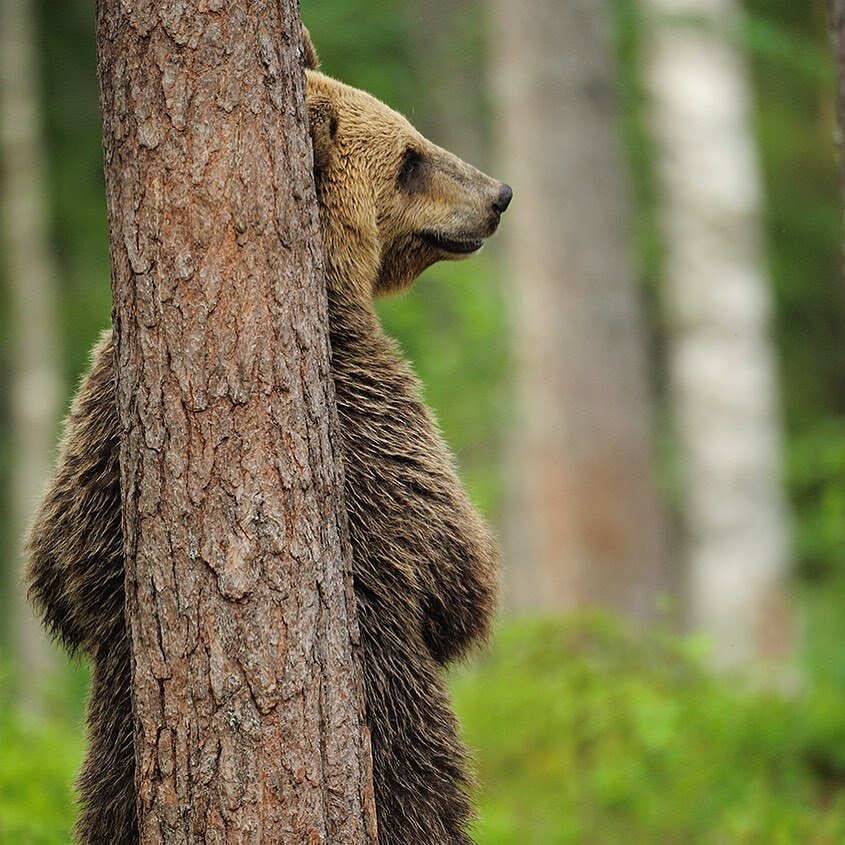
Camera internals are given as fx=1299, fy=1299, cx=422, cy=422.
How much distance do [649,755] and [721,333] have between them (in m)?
5.14

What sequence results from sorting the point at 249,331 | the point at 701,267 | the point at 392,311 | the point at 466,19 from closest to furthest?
the point at 249,331, the point at 701,267, the point at 392,311, the point at 466,19

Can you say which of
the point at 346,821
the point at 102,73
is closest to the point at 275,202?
the point at 102,73

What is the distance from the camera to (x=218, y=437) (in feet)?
9.16

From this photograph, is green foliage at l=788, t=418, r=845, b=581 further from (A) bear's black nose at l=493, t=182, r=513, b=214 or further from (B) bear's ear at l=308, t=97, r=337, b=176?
(B) bear's ear at l=308, t=97, r=337, b=176

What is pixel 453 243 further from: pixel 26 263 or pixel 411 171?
pixel 26 263

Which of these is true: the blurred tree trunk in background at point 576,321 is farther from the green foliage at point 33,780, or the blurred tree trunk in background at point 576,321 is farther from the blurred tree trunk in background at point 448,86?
the blurred tree trunk in background at point 448,86

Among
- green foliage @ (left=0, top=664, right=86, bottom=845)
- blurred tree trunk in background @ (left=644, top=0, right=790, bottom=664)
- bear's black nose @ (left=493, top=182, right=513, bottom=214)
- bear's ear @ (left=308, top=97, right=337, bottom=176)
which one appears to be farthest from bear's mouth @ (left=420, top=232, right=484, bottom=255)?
blurred tree trunk in background @ (left=644, top=0, right=790, bottom=664)

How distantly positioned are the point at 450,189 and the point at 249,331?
4.58 feet

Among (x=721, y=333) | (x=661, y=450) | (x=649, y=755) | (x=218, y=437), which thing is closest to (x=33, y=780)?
(x=649, y=755)

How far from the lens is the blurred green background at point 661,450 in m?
6.09

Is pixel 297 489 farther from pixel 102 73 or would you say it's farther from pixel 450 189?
pixel 450 189

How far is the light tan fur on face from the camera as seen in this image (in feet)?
12.2

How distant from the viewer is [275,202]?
2850 millimetres

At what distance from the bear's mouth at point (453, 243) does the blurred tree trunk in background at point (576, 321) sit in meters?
5.01
